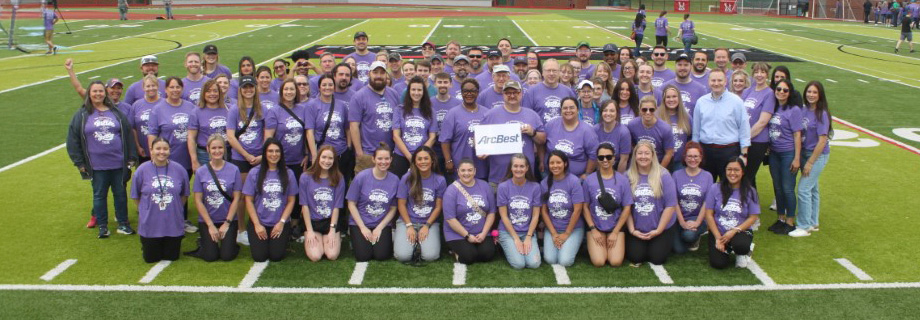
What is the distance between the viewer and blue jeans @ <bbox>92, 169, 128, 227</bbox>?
28.6 ft

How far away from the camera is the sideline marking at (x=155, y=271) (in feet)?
24.2

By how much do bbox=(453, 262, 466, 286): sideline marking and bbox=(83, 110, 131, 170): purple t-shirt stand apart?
3.92 meters

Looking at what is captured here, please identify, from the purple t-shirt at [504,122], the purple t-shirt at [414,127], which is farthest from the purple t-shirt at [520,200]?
the purple t-shirt at [414,127]

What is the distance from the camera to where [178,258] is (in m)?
8.01

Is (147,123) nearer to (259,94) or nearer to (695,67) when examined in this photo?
(259,94)

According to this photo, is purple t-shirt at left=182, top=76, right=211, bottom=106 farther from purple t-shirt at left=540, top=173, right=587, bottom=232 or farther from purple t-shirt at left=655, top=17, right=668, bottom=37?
purple t-shirt at left=655, top=17, right=668, bottom=37

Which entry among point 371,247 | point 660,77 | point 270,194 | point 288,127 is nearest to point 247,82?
point 288,127

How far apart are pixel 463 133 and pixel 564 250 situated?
164 cm

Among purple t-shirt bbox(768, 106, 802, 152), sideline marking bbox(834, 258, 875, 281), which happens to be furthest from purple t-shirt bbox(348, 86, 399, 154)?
sideline marking bbox(834, 258, 875, 281)

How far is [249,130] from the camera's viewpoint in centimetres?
859

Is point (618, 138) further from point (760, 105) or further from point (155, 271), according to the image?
point (155, 271)

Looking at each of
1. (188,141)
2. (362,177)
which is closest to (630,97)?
(362,177)

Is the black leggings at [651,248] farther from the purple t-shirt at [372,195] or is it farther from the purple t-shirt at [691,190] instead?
the purple t-shirt at [372,195]

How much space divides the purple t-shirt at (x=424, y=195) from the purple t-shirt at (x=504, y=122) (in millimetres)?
603
